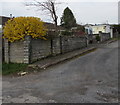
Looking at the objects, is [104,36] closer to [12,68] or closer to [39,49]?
[39,49]

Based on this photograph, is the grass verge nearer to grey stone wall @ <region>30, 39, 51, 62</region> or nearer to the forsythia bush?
grey stone wall @ <region>30, 39, 51, 62</region>

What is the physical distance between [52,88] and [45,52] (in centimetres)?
646

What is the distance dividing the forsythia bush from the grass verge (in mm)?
1726

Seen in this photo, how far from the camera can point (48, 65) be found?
10211 mm

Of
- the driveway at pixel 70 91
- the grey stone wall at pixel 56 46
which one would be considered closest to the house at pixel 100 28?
the grey stone wall at pixel 56 46

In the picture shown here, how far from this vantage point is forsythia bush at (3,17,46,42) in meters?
10.5

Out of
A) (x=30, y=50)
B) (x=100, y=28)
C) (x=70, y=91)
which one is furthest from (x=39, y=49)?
(x=100, y=28)

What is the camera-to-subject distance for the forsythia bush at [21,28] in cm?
1048

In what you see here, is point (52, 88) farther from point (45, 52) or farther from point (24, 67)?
point (45, 52)

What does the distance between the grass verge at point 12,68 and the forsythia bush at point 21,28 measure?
1.73 m

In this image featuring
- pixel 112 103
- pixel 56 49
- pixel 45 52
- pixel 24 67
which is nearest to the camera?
pixel 112 103

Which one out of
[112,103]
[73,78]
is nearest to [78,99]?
[112,103]

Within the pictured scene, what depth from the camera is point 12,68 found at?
10.2 metres

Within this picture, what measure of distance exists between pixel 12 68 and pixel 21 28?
2.66 meters
